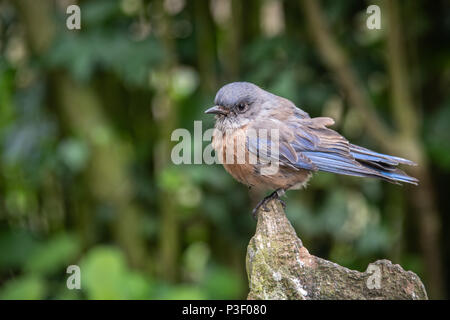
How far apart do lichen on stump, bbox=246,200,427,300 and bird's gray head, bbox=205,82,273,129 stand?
984mm

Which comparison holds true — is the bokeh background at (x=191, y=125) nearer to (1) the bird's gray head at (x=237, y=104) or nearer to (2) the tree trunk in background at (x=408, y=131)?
(2) the tree trunk in background at (x=408, y=131)

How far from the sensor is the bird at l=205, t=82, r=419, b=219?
11.2 ft

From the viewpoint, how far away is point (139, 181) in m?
5.77

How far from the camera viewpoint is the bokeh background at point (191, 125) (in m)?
4.98

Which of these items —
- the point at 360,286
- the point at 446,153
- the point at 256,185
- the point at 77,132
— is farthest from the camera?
the point at 77,132

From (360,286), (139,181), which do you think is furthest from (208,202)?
(360,286)

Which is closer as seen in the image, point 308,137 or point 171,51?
point 308,137

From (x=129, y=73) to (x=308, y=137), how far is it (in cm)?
185

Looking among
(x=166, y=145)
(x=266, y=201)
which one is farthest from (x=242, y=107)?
(x=166, y=145)

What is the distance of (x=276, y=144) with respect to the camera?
138 inches

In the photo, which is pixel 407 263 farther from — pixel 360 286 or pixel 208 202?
pixel 360 286

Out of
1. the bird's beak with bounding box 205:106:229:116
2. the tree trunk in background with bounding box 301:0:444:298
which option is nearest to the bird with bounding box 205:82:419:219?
the bird's beak with bounding box 205:106:229:116

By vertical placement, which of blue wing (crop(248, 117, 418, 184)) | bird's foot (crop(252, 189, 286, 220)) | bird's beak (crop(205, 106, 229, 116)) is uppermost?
bird's beak (crop(205, 106, 229, 116))

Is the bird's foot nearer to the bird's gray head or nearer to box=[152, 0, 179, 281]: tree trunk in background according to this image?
the bird's gray head
